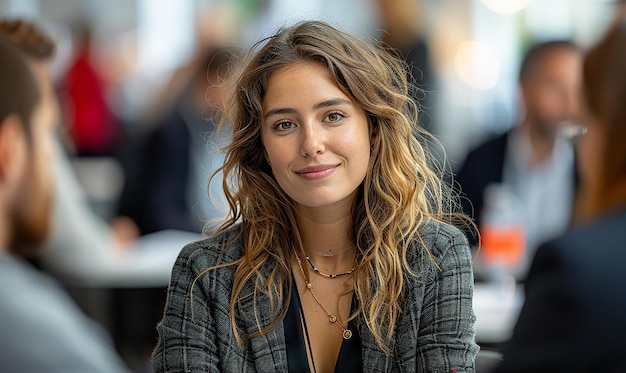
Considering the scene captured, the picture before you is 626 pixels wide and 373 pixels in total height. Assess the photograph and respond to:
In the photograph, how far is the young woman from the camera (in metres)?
1.75

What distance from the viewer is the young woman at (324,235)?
5.75 feet

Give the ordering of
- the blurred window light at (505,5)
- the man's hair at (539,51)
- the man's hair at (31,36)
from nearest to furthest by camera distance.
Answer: the man's hair at (31,36), the man's hair at (539,51), the blurred window light at (505,5)

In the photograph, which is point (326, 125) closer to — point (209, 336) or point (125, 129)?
point (209, 336)

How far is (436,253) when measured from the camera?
71.2 inches

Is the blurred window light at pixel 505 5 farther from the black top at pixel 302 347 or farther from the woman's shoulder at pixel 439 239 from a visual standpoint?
the black top at pixel 302 347

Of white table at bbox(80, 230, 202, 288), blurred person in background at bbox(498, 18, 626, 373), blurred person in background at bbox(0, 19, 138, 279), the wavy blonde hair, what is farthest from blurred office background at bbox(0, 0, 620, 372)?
blurred person in background at bbox(498, 18, 626, 373)

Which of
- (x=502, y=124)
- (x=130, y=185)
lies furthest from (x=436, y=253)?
(x=502, y=124)

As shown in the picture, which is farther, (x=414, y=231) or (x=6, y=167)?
(x=414, y=231)

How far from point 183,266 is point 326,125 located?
0.41 metres

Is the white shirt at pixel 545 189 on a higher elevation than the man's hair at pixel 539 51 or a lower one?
lower

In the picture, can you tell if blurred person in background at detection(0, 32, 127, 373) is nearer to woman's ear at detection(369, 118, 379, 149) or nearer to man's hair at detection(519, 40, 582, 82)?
woman's ear at detection(369, 118, 379, 149)

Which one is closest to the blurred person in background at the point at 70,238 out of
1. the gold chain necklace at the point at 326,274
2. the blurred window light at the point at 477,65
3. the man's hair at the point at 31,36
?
the man's hair at the point at 31,36

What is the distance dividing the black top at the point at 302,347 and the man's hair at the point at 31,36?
1094mm

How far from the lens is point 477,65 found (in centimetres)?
835
